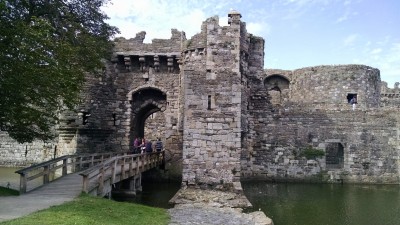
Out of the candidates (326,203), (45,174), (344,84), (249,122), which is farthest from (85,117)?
(344,84)

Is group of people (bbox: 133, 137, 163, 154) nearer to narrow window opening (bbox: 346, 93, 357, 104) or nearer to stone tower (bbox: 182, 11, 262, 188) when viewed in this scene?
stone tower (bbox: 182, 11, 262, 188)

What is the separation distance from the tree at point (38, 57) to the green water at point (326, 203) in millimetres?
7046

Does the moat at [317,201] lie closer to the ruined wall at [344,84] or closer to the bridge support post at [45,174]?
the bridge support post at [45,174]

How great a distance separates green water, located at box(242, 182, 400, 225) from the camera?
37.6 ft

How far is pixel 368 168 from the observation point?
20.6 metres

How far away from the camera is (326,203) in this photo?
14172 millimetres

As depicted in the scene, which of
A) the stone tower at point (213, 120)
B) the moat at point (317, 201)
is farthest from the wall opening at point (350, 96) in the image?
the stone tower at point (213, 120)

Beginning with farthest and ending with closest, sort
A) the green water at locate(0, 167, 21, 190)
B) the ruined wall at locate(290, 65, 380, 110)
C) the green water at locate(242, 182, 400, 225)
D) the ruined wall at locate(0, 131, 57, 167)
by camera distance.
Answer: the ruined wall at locate(0, 131, 57, 167) < the ruined wall at locate(290, 65, 380, 110) < the green water at locate(0, 167, 21, 190) < the green water at locate(242, 182, 400, 225)

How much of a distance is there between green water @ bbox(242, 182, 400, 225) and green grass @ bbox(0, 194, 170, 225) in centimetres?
358

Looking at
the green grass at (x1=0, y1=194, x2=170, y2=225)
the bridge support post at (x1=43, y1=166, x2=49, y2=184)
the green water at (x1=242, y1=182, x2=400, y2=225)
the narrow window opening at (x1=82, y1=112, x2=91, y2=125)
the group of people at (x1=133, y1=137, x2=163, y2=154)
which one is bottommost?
the green water at (x1=242, y1=182, x2=400, y2=225)

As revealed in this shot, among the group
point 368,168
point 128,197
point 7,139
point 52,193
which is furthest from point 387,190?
point 7,139

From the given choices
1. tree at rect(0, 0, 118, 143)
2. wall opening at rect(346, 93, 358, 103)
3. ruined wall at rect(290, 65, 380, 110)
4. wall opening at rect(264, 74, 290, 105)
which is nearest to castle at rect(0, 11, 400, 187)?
ruined wall at rect(290, 65, 380, 110)

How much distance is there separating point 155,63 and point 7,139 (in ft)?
53.2

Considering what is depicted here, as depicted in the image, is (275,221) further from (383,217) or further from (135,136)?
(135,136)
